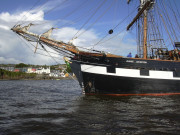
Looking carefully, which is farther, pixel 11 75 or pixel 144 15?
pixel 11 75

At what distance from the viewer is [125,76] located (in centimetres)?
1299

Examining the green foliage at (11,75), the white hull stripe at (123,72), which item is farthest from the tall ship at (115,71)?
the green foliage at (11,75)

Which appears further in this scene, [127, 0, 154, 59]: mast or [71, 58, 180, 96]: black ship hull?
[127, 0, 154, 59]: mast

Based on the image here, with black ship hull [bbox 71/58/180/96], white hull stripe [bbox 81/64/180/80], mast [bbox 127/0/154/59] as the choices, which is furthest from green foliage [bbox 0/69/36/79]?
white hull stripe [bbox 81/64/180/80]

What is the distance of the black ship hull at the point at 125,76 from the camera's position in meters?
13.0

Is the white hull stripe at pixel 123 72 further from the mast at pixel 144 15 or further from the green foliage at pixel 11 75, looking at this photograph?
the green foliage at pixel 11 75

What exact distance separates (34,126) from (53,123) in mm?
635

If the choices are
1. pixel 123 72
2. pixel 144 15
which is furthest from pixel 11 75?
pixel 123 72

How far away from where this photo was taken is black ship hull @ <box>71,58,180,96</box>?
1300 centimetres

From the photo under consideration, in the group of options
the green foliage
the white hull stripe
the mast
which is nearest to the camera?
the white hull stripe

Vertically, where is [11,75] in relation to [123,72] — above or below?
below

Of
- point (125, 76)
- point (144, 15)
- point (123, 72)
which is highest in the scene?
point (144, 15)

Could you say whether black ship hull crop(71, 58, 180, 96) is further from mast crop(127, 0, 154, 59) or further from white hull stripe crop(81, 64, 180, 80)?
mast crop(127, 0, 154, 59)

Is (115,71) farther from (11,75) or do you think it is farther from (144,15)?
(11,75)
